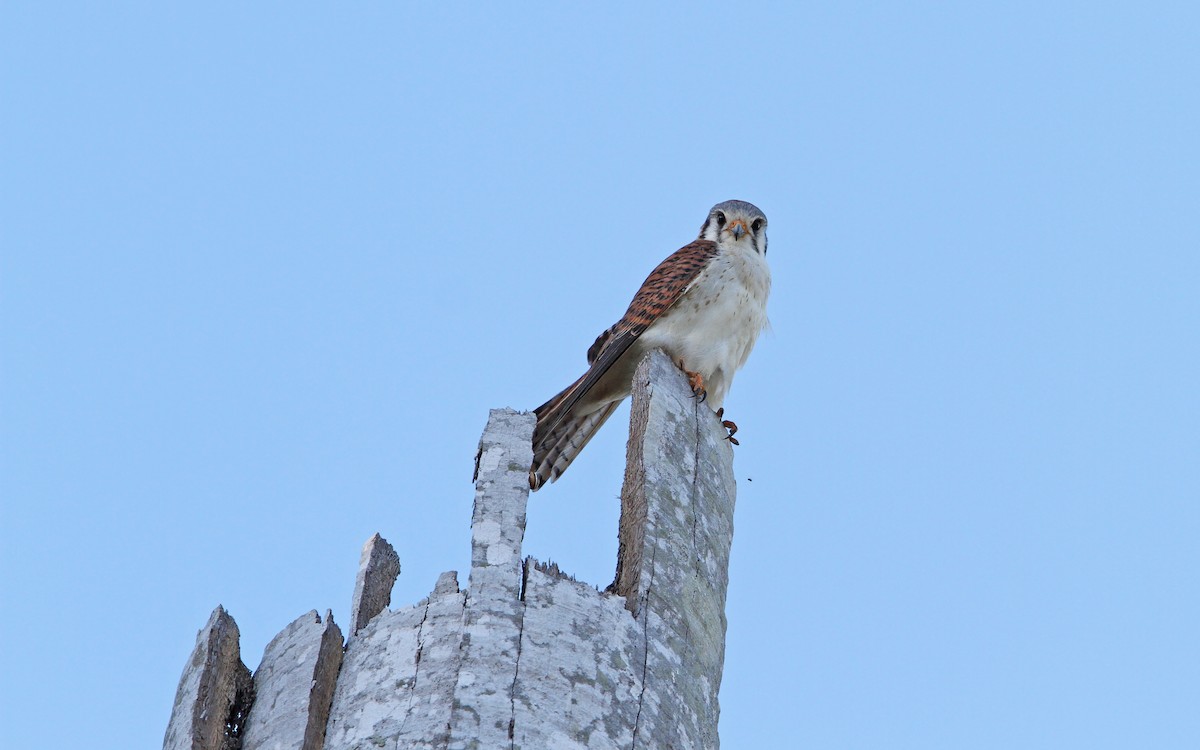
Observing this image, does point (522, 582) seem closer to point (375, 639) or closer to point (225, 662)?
point (375, 639)

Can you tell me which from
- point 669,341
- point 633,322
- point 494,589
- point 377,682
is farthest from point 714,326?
point 377,682

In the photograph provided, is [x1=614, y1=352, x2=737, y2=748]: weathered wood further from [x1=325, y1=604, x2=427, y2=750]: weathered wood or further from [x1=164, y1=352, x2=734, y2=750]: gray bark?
[x1=325, y1=604, x2=427, y2=750]: weathered wood

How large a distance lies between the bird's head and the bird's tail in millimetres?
1568

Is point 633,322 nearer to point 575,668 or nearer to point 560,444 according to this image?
point 560,444

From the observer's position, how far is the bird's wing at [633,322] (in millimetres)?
7324

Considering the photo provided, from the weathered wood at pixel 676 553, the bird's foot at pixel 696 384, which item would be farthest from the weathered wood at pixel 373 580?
the bird's foot at pixel 696 384

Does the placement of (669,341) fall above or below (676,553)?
above

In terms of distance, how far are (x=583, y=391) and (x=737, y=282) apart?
112 cm

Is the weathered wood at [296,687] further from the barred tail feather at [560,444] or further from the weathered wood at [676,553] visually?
the barred tail feather at [560,444]

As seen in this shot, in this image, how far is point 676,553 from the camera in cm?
515

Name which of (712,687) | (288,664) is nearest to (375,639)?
(288,664)

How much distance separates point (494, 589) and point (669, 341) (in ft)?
9.65

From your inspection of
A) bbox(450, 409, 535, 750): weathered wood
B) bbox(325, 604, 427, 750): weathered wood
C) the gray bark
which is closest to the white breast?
the gray bark

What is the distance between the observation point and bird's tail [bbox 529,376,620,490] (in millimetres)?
7328
